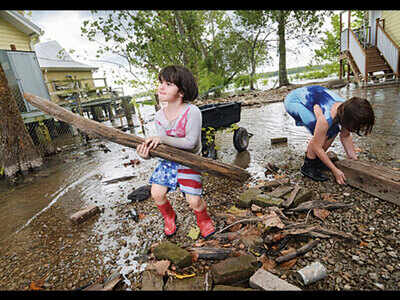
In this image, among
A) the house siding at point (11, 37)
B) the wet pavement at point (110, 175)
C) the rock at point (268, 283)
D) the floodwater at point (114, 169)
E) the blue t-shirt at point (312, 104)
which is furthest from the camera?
the house siding at point (11, 37)

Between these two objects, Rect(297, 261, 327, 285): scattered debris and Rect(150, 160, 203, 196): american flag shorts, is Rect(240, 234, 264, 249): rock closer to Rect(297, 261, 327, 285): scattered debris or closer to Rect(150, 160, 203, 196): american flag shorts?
Rect(297, 261, 327, 285): scattered debris

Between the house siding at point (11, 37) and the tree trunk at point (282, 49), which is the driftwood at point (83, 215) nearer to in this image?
the house siding at point (11, 37)

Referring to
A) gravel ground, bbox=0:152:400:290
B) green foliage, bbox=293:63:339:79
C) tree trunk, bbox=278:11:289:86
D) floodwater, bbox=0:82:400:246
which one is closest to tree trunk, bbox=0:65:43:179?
floodwater, bbox=0:82:400:246

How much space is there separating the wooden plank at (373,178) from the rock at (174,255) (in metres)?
2.23

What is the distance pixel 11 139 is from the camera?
537 cm

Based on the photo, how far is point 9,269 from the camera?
2215 millimetres

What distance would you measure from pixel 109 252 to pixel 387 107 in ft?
26.1

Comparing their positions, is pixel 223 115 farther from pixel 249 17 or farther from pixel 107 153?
pixel 249 17

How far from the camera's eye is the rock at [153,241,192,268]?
72.1 inches

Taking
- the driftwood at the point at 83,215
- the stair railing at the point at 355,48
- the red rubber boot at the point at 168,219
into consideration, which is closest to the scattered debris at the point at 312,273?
the red rubber boot at the point at 168,219

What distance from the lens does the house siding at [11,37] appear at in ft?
39.7

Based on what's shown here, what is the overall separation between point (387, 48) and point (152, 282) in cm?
1544

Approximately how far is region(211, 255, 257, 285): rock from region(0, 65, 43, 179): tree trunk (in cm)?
619
